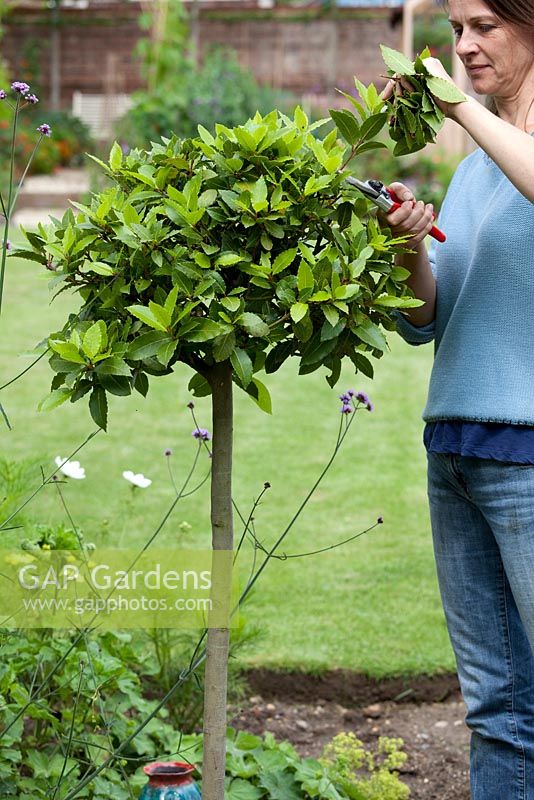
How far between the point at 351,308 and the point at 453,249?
39 centimetres

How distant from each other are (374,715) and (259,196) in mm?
1874

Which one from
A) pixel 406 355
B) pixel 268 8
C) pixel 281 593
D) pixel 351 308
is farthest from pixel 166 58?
pixel 351 308

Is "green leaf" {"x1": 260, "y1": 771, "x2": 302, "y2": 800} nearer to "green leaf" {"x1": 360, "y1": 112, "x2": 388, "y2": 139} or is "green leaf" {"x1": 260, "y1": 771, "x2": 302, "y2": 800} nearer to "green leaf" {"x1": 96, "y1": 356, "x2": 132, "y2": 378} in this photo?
"green leaf" {"x1": 96, "y1": 356, "x2": 132, "y2": 378}

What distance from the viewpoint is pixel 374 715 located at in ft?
10.1

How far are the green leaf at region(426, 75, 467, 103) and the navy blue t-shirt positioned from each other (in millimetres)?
522

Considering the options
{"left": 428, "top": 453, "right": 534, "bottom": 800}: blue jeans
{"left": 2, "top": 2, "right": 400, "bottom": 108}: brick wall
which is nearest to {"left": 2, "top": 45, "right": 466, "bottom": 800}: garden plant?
{"left": 428, "top": 453, "right": 534, "bottom": 800}: blue jeans

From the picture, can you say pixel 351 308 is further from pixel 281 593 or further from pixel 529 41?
pixel 281 593

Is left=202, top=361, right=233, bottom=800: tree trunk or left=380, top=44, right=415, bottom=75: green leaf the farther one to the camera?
left=202, top=361, right=233, bottom=800: tree trunk

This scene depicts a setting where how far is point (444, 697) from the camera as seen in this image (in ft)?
10.5

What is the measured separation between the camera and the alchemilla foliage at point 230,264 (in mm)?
1642

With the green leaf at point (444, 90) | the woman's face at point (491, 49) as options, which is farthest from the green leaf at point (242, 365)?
the woman's face at point (491, 49)

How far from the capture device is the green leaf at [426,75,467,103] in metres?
1.66

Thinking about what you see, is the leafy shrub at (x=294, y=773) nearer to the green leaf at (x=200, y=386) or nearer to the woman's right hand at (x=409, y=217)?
A: the green leaf at (x=200, y=386)

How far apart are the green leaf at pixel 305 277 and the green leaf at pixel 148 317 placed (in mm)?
204
